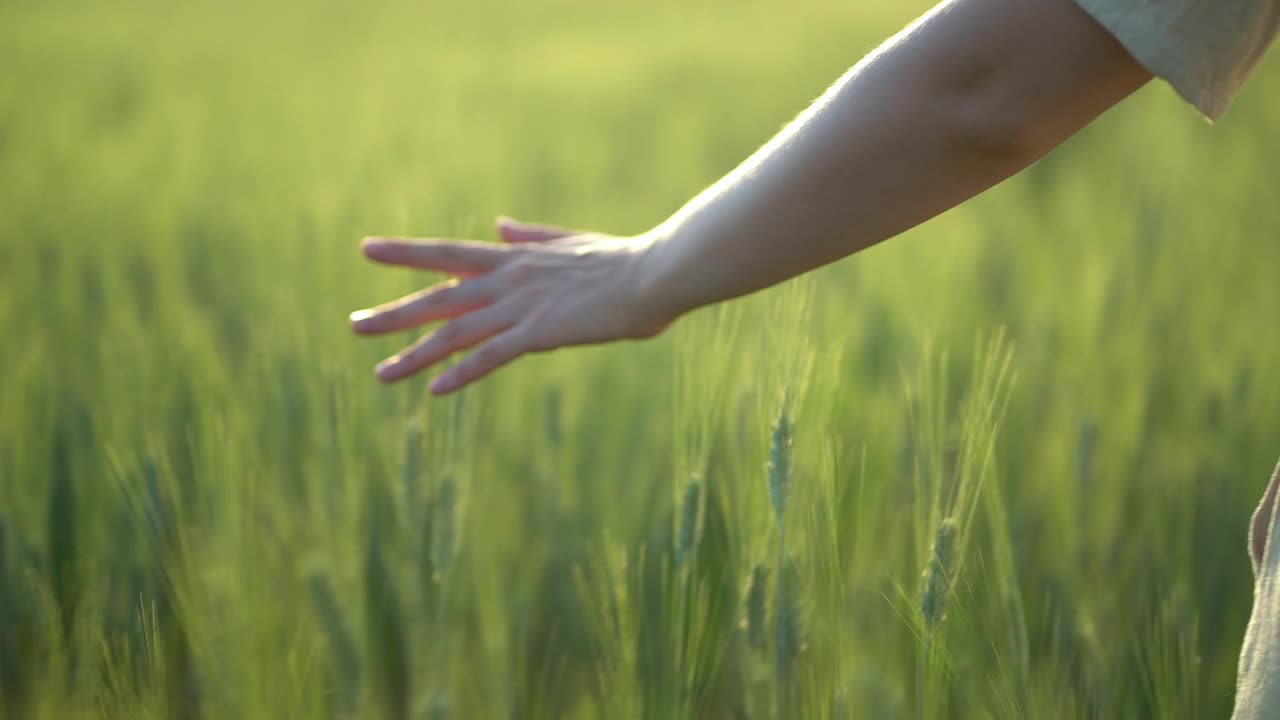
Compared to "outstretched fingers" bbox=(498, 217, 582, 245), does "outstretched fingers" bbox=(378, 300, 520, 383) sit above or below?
below

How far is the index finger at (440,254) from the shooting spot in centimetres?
90

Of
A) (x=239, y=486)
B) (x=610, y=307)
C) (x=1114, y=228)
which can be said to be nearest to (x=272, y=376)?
(x=239, y=486)

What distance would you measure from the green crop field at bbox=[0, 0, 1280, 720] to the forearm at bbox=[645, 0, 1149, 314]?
73 millimetres

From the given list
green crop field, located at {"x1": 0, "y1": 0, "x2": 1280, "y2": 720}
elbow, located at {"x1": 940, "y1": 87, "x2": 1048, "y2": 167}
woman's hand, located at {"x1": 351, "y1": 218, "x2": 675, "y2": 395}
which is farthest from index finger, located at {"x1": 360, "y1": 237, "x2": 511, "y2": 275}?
elbow, located at {"x1": 940, "y1": 87, "x2": 1048, "y2": 167}

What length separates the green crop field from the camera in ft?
2.64

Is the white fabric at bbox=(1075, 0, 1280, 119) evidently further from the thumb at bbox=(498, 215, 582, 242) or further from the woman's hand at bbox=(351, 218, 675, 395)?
the thumb at bbox=(498, 215, 582, 242)

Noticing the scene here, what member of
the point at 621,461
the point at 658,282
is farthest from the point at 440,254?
the point at 621,461

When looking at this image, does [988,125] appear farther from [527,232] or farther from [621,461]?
[621,461]

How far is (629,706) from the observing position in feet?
2.55

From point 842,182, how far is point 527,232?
0.39 metres

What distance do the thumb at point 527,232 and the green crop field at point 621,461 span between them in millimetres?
136

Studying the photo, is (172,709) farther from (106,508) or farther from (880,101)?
(880,101)

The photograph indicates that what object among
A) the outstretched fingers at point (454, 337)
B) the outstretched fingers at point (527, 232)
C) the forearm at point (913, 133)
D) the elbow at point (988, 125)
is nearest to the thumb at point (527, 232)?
the outstretched fingers at point (527, 232)

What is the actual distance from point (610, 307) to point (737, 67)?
11.1ft
